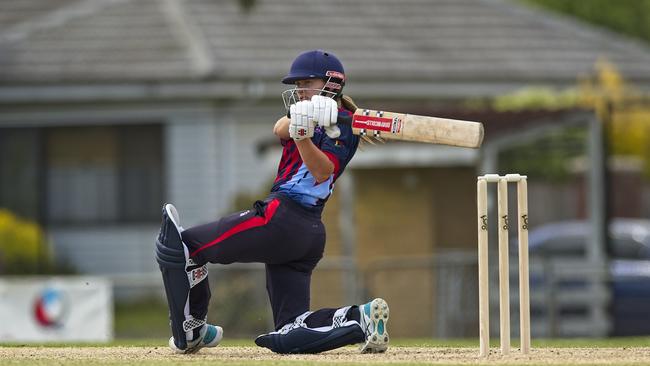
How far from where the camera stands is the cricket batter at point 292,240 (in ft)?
24.9

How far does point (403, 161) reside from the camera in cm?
1709

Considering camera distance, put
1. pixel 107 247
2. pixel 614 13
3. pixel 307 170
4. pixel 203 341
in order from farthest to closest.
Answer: pixel 614 13, pixel 107 247, pixel 203 341, pixel 307 170

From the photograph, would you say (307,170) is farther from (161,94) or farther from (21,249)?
(161,94)

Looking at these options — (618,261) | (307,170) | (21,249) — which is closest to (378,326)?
(307,170)

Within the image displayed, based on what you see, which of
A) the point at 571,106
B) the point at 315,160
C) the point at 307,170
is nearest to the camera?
the point at 315,160

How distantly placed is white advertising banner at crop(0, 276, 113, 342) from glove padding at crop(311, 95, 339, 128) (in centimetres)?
829

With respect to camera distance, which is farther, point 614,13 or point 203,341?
point 614,13

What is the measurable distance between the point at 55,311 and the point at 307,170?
26.7 feet

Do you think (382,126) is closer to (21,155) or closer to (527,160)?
(21,155)

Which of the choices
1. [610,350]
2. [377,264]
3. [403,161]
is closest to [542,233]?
[403,161]

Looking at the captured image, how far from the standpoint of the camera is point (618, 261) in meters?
20.0

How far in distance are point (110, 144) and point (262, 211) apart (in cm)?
1361

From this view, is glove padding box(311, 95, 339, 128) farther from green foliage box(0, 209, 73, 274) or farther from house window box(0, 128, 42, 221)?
house window box(0, 128, 42, 221)

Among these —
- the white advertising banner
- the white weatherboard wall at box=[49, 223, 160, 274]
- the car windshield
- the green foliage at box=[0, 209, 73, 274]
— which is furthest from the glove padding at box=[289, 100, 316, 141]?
the white weatherboard wall at box=[49, 223, 160, 274]
